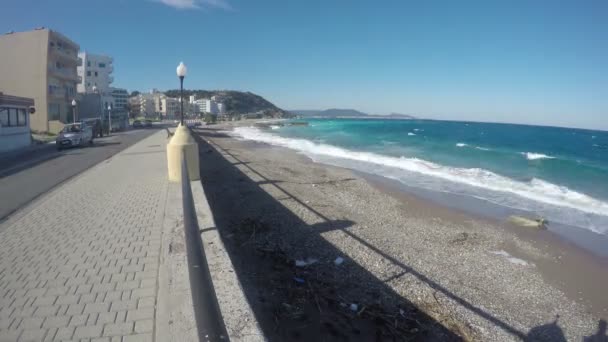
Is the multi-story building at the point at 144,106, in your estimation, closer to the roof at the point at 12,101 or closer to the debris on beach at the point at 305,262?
the roof at the point at 12,101

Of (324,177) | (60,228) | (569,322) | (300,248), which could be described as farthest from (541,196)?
(60,228)

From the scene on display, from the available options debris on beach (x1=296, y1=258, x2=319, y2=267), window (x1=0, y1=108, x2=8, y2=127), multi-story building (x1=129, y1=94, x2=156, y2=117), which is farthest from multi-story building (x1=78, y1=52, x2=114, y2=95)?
debris on beach (x1=296, y1=258, x2=319, y2=267)

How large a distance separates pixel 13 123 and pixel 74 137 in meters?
3.90

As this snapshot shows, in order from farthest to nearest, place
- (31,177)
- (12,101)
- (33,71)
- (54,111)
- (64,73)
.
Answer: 1. (64,73)
2. (54,111)
3. (33,71)
4. (12,101)
5. (31,177)

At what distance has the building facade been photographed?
20.2 m

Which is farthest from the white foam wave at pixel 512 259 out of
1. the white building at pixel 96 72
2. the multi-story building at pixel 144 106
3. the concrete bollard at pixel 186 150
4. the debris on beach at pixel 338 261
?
the multi-story building at pixel 144 106

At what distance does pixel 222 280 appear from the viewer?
131 inches

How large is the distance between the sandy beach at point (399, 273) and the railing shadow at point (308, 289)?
0.02m

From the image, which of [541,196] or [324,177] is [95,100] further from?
[541,196]

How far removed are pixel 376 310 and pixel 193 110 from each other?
153 m

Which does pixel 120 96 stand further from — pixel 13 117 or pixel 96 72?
pixel 13 117

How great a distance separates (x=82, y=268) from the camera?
13.2ft

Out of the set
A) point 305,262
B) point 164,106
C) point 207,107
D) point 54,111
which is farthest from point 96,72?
point 207,107

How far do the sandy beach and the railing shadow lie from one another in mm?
19
